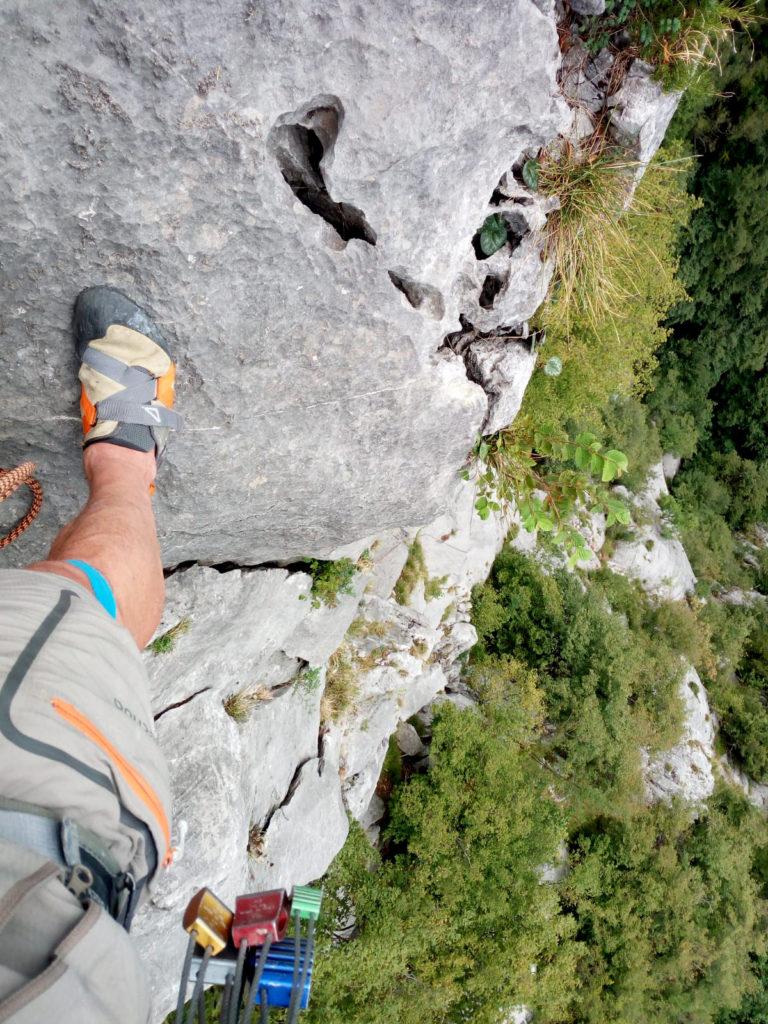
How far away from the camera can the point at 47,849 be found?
4.54 feet

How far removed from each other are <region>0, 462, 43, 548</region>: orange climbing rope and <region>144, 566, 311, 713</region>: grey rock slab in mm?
1015

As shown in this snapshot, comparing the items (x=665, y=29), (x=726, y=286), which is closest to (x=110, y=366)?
(x=665, y=29)

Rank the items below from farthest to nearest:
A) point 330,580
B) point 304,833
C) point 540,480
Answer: point 304,833 → point 330,580 → point 540,480

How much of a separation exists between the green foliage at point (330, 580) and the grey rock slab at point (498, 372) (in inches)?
67.6

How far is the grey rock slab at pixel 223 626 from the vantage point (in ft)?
13.3

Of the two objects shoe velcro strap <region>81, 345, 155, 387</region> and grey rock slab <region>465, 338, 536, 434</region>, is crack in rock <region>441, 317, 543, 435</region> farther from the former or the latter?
shoe velcro strap <region>81, 345, 155, 387</region>

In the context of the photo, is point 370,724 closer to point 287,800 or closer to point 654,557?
point 287,800

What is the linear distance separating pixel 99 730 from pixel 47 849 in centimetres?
38

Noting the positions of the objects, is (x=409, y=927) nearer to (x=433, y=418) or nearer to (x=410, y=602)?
(x=410, y=602)

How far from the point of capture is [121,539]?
2.59 m

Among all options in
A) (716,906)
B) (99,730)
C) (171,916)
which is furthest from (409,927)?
(99,730)

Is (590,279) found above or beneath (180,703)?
above

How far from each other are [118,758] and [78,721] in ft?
0.52

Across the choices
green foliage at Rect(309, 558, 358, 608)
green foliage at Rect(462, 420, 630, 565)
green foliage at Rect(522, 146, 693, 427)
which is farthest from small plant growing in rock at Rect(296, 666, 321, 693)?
green foliage at Rect(522, 146, 693, 427)
